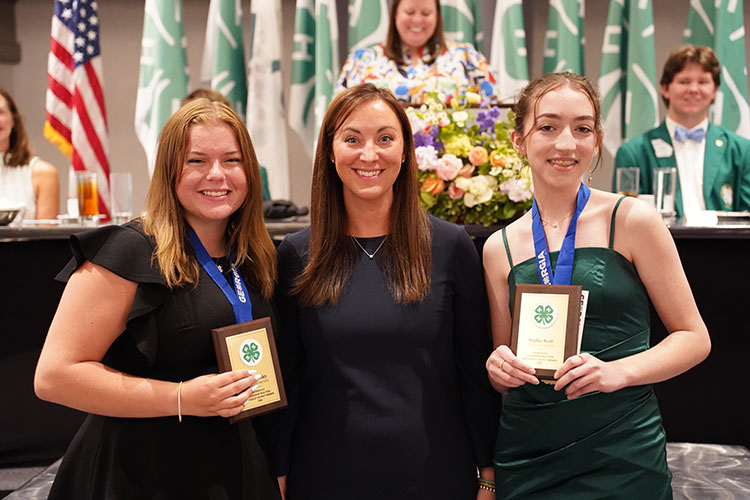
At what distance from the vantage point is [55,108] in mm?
4684

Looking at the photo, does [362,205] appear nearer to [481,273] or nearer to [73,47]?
[481,273]

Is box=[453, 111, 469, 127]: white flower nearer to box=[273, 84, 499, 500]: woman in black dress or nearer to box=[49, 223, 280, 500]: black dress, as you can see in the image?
box=[273, 84, 499, 500]: woman in black dress

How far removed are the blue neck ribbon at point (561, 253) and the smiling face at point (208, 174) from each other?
28.0 inches

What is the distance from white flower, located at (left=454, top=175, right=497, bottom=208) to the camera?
231cm

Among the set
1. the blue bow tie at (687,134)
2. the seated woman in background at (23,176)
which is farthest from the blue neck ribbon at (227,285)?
the blue bow tie at (687,134)

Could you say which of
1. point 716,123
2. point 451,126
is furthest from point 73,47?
point 716,123

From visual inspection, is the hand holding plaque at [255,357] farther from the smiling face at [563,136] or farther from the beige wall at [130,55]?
the beige wall at [130,55]

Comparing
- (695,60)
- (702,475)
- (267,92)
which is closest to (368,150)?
(702,475)

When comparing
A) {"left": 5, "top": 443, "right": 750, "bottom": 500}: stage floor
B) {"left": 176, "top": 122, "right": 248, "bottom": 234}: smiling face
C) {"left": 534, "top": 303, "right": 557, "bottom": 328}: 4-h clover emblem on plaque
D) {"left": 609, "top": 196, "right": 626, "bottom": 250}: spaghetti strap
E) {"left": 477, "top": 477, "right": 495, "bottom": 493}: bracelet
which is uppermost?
{"left": 176, "top": 122, "right": 248, "bottom": 234}: smiling face

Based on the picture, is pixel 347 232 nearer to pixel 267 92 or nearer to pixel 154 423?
pixel 154 423

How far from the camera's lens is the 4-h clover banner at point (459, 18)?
457 centimetres

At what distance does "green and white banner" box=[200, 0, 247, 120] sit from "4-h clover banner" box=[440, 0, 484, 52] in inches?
52.2

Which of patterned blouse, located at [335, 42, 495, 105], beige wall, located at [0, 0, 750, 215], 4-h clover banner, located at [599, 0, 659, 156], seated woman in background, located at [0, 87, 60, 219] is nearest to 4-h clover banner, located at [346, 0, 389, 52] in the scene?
patterned blouse, located at [335, 42, 495, 105]

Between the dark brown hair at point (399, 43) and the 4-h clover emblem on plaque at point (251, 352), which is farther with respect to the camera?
the dark brown hair at point (399, 43)
